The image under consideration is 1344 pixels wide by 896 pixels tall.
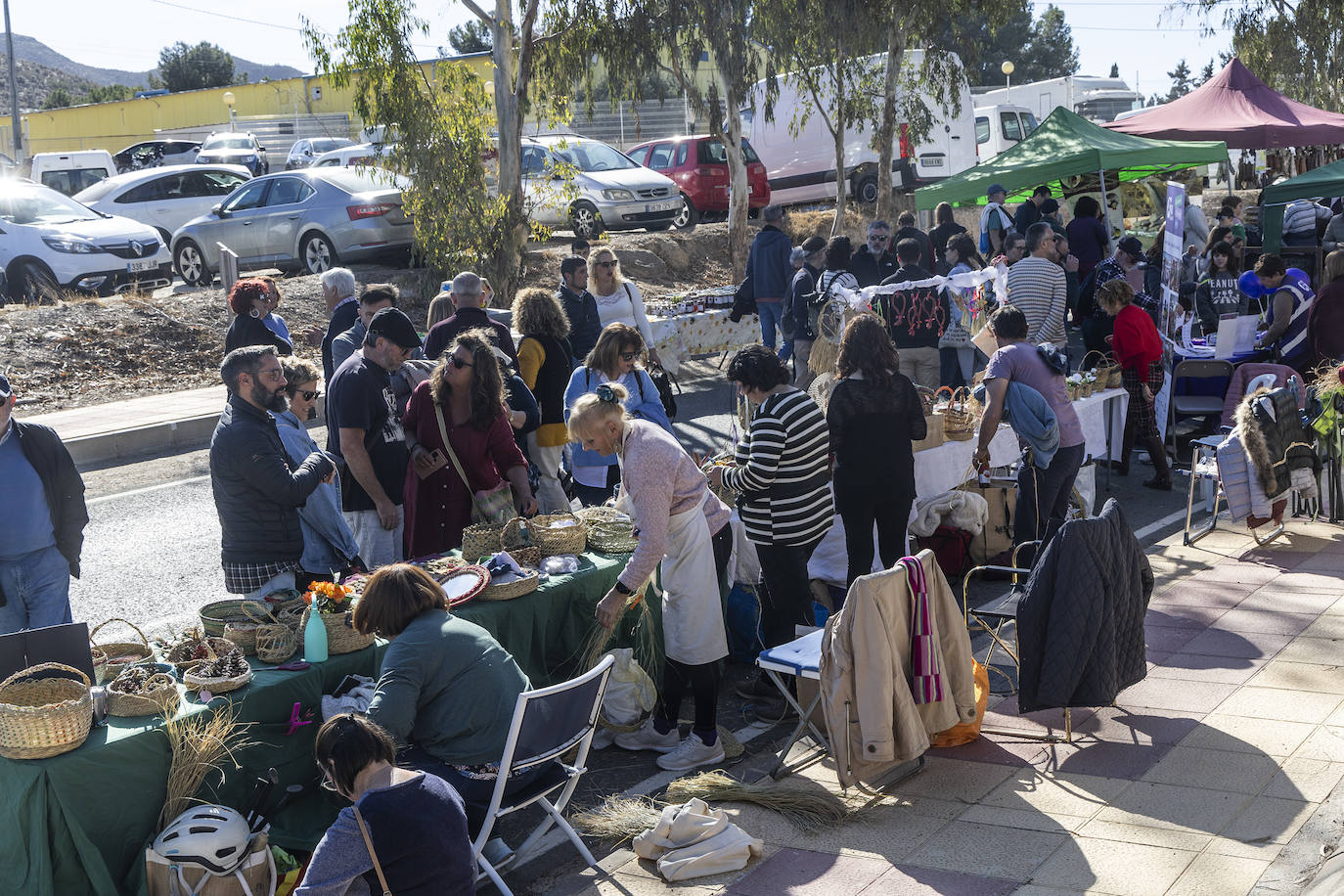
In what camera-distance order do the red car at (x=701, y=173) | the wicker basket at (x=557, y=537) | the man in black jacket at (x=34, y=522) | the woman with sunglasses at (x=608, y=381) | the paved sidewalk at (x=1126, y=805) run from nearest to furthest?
the paved sidewalk at (x=1126, y=805)
the man in black jacket at (x=34, y=522)
the wicker basket at (x=557, y=537)
the woman with sunglasses at (x=608, y=381)
the red car at (x=701, y=173)

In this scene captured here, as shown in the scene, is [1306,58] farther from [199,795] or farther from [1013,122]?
[199,795]

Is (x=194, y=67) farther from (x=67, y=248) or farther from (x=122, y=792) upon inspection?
(x=122, y=792)

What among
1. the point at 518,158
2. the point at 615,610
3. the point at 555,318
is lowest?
the point at 615,610

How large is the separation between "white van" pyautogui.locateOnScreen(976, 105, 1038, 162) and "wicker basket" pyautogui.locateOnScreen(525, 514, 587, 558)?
23445 mm

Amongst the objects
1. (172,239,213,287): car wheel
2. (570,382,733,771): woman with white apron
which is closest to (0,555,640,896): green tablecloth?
(570,382,733,771): woman with white apron

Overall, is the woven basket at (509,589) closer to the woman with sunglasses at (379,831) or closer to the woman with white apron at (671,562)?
the woman with white apron at (671,562)

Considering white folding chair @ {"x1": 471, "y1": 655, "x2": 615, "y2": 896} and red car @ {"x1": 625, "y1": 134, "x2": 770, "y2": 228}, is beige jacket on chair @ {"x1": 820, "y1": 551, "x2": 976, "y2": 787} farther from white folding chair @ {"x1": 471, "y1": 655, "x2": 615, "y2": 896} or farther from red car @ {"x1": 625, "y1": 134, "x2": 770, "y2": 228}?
red car @ {"x1": 625, "y1": 134, "x2": 770, "y2": 228}

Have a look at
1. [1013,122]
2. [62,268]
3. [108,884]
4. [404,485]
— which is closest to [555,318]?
[404,485]

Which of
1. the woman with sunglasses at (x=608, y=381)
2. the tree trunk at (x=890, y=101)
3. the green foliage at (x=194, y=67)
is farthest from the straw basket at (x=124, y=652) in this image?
the green foliage at (x=194, y=67)

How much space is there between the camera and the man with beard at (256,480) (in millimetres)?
5391

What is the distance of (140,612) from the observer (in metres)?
7.55

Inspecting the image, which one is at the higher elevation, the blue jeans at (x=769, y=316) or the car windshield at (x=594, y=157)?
the car windshield at (x=594, y=157)

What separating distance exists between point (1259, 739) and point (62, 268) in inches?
659

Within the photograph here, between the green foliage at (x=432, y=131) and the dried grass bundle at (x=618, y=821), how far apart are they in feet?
41.6
